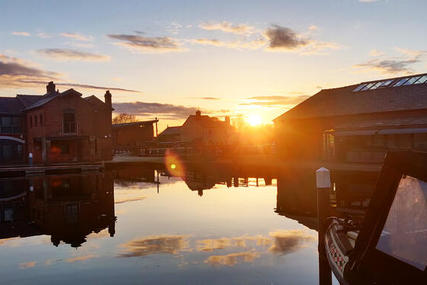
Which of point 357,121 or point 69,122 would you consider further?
point 69,122

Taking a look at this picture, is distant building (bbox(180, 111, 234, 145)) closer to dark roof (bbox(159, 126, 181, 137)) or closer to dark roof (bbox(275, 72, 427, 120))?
dark roof (bbox(159, 126, 181, 137))

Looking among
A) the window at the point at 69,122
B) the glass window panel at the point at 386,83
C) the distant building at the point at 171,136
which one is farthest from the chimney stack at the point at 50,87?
the glass window panel at the point at 386,83

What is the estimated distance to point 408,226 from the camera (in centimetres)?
443

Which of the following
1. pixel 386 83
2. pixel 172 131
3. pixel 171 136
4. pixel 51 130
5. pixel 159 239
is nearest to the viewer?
pixel 159 239

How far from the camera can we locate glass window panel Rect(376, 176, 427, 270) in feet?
14.0

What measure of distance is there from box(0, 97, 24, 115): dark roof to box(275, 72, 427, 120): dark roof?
98.5 ft

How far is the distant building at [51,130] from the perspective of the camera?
42.7 m

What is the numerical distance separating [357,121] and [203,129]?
173 ft

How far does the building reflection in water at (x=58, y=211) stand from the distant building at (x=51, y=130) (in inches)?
714

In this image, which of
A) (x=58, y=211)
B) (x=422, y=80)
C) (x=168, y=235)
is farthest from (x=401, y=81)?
(x=168, y=235)

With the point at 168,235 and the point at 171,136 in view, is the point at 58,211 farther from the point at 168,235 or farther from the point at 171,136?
the point at 171,136

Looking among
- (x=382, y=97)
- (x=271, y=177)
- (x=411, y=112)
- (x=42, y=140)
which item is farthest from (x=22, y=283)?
(x=42, y=140)

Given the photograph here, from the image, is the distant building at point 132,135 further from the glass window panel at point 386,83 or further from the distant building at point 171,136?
the glass window panel at point 386,83

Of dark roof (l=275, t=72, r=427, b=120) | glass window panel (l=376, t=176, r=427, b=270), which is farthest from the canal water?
dark roof (l=275, t=72, r=427, b=120)
